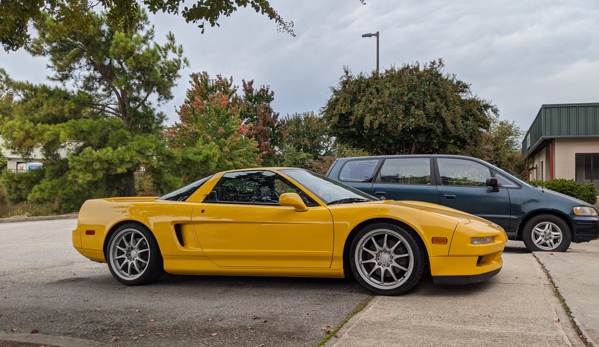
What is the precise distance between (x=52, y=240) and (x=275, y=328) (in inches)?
347

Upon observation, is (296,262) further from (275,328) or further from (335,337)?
(335,337)

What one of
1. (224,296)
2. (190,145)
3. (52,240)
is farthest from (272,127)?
(224,296)

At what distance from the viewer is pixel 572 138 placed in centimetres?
2373

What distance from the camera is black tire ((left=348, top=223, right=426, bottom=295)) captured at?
456 centimetres

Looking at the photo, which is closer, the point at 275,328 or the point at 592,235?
the point at 275,328

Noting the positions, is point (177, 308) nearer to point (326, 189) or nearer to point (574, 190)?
point (326, 189)

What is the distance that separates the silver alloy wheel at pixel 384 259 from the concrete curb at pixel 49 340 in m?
2.30

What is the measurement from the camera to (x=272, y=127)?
43844 millimetres

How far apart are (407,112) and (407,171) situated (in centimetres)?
1693

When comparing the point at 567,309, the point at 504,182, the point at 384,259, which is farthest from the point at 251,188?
the point at 504,182

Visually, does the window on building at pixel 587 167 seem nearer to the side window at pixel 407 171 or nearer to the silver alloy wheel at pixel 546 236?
the silver alloy wheel at pixel 546 236

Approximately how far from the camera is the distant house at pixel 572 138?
2291 cm

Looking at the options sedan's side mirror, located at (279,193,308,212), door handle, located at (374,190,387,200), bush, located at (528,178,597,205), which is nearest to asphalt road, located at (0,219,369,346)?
sedan's side mirror, located at (279,193,308,212)

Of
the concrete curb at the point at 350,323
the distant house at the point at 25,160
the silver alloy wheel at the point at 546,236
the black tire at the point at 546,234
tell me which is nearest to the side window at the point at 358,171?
the black tire at the point at 546,234
